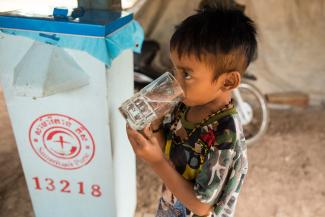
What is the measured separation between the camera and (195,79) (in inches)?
29.6

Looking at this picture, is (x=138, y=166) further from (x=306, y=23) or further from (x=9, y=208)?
(x=306, y=23)

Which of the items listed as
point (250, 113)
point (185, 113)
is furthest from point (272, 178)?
point (185, 113)

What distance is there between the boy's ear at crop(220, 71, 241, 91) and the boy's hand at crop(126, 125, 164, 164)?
22 centimetres

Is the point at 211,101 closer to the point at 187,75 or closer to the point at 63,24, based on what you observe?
the point at 187,75

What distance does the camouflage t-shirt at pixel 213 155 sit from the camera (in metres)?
0.75

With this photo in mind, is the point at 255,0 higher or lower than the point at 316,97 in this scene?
higher

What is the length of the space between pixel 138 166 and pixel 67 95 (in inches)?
49.7

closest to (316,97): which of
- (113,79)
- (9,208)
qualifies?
(113,79)

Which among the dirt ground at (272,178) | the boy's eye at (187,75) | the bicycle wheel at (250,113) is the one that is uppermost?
the boy's eye at (187,75)

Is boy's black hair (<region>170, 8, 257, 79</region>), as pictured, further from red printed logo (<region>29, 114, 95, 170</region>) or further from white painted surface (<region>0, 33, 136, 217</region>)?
red printed logo (<region>29, 114, 95, 170</region>)

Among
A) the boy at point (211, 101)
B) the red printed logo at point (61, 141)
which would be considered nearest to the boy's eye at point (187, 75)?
the boy at point (211, 101)

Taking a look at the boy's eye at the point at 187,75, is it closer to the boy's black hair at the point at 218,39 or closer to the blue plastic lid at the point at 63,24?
the boy's black hair at the point at 218,39

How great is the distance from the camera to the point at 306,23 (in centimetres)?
289

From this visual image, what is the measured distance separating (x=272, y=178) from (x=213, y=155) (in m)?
1.59
